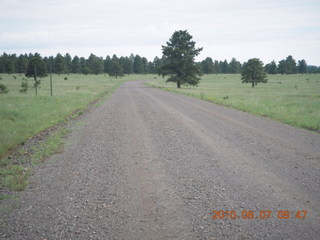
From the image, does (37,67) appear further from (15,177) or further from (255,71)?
(255,71)

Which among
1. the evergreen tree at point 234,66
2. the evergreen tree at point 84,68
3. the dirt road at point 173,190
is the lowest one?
the dirt road at point 173,190

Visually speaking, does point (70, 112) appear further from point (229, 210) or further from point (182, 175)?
point (229, 210)

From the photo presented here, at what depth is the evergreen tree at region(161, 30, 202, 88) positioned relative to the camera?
43.9 metres

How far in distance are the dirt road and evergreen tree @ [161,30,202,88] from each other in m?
35.7

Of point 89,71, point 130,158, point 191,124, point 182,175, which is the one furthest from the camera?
point 89,71

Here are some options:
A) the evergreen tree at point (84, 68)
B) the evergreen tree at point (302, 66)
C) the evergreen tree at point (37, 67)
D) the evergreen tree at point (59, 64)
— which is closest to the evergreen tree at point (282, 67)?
the evergreen tree at point (302, 66)

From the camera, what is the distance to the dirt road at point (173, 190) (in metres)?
3.68

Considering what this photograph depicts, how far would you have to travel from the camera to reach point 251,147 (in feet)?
26.3

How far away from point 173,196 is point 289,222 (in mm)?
1906

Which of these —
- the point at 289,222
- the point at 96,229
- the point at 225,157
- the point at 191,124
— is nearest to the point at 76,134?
the point at 191,124

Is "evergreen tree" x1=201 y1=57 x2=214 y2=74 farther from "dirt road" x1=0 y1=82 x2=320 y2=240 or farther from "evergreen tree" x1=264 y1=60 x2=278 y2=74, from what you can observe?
"dirt road" x1=0 y1=82 x2=320 y2=240

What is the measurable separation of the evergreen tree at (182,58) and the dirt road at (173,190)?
35.7 metres

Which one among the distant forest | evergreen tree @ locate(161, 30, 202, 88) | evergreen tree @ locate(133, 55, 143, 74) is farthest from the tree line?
evergreen tree @ locate(161, 30, 202, 88)
